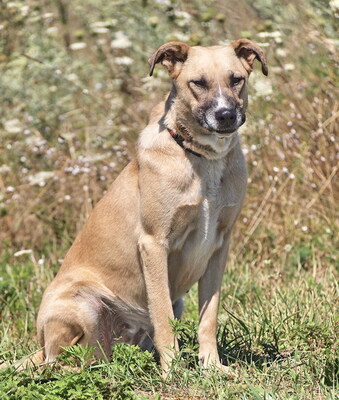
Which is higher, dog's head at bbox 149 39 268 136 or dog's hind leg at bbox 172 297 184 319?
dog's head at bbox 149 39 268 136

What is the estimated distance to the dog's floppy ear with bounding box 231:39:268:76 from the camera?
13.9ft

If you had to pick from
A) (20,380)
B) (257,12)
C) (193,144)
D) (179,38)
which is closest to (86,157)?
(179,38)

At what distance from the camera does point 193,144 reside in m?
4.12

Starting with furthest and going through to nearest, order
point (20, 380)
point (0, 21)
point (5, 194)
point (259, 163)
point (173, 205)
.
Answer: point (0, 21) → point (5, 194) → point (259, 163) → point (173, 205) → point (20, 380)

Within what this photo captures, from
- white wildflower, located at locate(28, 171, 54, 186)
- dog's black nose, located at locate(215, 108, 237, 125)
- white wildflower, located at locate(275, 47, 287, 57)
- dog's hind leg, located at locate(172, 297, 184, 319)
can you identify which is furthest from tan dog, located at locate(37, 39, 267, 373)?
white wildflower, located at locate(275, 47, 287, 57)

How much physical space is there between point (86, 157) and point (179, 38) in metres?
1.41

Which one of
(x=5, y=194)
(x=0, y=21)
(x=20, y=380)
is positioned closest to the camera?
(x=20, y=380)

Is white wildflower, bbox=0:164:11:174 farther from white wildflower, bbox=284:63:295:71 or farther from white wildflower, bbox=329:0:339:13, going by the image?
white wildflower, bbox=329:0:339:13

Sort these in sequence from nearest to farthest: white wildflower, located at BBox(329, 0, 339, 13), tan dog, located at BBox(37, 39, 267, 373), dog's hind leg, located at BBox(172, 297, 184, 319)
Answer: tan dog, located at BBox(37, 39, 267, 373) → dog's hind leg, located at BBox(172, 297, 184, 319) → white wildflower, located at BBox(329, 0, 339, 13)

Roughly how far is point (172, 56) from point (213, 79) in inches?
14.9

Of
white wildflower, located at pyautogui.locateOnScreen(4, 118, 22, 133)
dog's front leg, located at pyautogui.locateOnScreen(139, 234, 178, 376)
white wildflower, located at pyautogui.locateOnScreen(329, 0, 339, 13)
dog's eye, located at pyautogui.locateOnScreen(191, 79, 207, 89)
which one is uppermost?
dog's eye, located at pyautogui.locateOnScreen(191, 79, 207, 89)

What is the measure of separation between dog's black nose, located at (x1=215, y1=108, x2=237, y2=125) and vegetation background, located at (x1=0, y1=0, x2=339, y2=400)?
123 cm

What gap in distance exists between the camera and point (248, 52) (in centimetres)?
432

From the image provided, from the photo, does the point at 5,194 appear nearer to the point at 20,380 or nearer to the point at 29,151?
the point at 29,151
